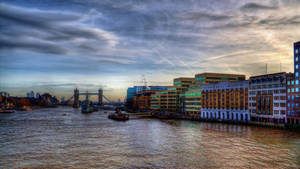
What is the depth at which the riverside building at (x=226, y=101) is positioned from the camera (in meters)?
127

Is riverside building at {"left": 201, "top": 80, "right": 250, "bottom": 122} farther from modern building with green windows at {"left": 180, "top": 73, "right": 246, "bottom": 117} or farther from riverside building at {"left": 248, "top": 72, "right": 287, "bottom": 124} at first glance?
modern building with green windows at {"left": 180, "top": 73, "right": 246, "bottom": 117}

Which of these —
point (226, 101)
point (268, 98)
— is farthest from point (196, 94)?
point (268, 98)

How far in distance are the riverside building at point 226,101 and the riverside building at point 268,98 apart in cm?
496

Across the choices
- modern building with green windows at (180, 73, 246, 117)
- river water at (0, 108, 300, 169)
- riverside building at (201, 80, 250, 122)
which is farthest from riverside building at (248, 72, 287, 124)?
modern building with green windows at (180, 73, 246, 117)

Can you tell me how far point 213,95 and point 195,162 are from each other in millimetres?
105502

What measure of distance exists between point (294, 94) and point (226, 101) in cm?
4242

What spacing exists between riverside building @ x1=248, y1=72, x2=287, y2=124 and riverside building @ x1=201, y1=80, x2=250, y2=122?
A: 496 cm

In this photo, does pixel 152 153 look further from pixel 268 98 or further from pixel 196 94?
pixel 196 94

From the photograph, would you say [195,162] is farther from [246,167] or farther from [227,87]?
[227,87]

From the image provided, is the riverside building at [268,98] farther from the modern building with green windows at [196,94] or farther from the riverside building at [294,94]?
the modern building with green windows at [196,94]

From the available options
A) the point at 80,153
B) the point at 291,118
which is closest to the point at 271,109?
the point at 291,118

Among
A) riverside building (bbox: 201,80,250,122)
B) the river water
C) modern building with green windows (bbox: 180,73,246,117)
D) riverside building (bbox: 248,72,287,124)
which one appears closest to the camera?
the river water

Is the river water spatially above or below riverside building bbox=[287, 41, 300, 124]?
below

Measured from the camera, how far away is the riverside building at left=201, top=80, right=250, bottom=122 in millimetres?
127062
